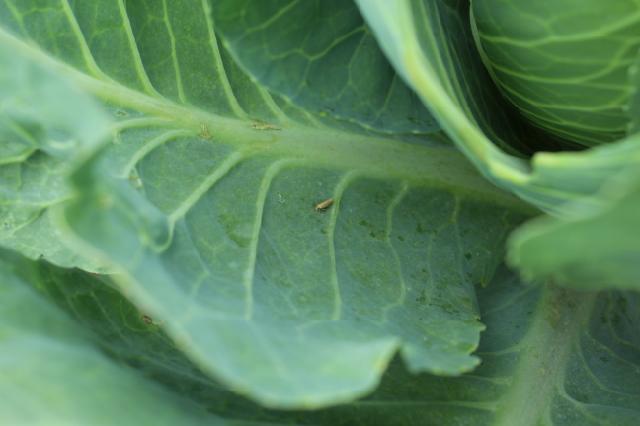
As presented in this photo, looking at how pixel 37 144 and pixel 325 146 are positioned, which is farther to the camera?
pixel 325 146

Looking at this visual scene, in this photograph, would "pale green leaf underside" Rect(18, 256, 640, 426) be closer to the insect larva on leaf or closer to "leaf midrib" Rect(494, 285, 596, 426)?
"leaf midrib" Rect(494, 285, 596, 426)

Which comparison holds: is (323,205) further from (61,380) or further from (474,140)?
(61,380)

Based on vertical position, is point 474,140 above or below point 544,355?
above

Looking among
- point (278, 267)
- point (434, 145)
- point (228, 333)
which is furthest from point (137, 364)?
point (434, 145)

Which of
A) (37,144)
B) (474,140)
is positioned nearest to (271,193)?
(37,144)

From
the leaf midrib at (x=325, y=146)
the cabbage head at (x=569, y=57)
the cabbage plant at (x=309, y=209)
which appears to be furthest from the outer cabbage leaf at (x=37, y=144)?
the cabbage head at (x=569, y=57)

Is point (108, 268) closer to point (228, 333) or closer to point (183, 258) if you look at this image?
point (183, 258)

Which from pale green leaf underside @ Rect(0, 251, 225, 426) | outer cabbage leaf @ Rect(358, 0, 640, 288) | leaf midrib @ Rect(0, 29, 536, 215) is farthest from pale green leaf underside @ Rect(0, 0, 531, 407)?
A: outer cabbage leaf @ Rect(358, 0, 640, 288)
